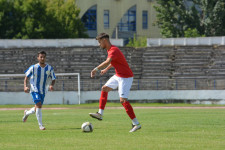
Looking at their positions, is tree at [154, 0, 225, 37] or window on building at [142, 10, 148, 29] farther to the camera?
window on building at [142, 10, 148, 29]

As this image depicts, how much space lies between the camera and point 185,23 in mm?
62281

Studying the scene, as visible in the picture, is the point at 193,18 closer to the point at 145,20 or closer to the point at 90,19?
the point at 145,20

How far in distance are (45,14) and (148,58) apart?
20.3 meters

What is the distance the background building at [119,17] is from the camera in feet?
241

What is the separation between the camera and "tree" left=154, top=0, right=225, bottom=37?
196 feet

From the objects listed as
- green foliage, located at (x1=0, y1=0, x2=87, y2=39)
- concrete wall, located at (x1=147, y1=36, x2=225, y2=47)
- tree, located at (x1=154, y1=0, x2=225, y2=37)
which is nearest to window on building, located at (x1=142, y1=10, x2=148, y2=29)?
tree, located at (x1=154, y1=0, x2=225, y2=37)

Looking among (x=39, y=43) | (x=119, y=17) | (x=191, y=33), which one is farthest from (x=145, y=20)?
(x=39, y=43)

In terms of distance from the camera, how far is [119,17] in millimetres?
74625

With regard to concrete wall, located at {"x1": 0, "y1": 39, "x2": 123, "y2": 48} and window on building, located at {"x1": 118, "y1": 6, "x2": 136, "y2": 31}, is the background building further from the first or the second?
concrete wall, located at {"x1": 0, "y1": 39, "x2": 123, "y2": 48}

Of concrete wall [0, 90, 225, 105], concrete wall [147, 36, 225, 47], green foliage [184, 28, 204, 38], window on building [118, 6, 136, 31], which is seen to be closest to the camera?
concrete wall [0, 90, 225, 105]

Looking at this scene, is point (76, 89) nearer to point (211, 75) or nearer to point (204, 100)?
point (204, 100)

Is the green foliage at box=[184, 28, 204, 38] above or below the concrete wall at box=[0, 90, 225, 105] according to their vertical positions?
above

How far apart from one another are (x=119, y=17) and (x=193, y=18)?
16.3 metres

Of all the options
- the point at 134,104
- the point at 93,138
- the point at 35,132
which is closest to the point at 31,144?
the point at 93,138
